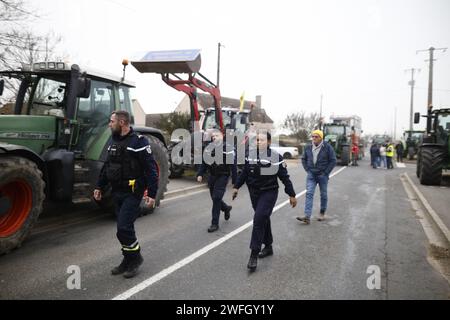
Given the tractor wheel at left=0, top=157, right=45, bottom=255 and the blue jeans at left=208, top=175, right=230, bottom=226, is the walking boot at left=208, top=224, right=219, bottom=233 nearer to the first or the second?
the blue jeans at left=208, top=175, right=230, bottom=226

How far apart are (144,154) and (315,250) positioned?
3047 millimetres

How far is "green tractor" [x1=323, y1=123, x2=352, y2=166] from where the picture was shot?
74.3 feet

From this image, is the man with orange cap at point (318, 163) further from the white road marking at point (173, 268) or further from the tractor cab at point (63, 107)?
the tractor cab at point (63, 107)

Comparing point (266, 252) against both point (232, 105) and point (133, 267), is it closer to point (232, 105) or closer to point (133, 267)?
point (133, 267)

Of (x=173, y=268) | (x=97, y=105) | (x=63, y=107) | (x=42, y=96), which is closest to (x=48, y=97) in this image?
(x=42, y=96)

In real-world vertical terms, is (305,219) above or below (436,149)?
below

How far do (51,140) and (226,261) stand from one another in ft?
11.8

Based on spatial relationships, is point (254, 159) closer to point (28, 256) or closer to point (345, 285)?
point (345, 285)

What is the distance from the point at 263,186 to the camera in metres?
4.86

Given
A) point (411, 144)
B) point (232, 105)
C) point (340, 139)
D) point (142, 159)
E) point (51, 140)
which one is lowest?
point (142, 159)

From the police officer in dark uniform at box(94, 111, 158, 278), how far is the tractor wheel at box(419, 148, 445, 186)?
39.3 ft

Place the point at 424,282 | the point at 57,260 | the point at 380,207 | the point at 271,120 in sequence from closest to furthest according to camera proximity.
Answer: the point at 424,282 → the point at 57,260 → the point at 380,207 → the point at 271,120
